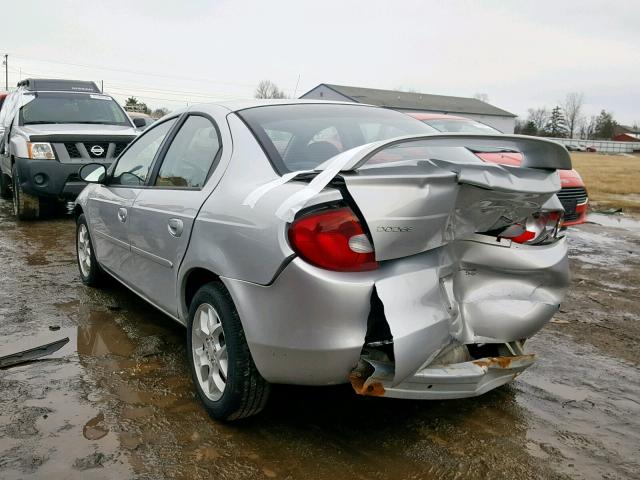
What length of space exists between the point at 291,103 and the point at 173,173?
848 millimetres

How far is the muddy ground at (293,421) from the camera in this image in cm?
266

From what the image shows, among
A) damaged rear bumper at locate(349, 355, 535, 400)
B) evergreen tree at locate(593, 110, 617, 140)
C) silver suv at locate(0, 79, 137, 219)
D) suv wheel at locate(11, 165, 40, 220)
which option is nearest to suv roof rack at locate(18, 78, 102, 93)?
silver suv at locate(0, 79, 137, 219)

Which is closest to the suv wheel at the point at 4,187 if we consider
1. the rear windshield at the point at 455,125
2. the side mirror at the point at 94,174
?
the side mirror at the point at 94,174

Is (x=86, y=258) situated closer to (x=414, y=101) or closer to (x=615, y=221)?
(x=615, y=221)

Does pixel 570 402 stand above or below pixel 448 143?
below

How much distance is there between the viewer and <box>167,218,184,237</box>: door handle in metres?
3.23

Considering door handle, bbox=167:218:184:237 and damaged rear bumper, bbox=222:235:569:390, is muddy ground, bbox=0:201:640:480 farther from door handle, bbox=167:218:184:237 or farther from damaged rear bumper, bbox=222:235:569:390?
door handle, bbox=167:218:184:237

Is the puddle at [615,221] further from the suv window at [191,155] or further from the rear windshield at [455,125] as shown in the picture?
the suv window at [191,155]

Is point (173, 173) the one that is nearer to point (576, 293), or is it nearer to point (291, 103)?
point (291, 103)

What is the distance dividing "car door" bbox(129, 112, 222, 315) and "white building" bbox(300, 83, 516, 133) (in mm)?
50977

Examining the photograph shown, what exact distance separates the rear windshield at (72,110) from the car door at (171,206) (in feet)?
22.3

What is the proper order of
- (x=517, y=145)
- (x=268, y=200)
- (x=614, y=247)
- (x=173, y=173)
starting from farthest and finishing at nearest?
(x=614, y=247), (x=173, y=173), (x=517, y=145), (x=268, y=200)

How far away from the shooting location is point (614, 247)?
8328 mm

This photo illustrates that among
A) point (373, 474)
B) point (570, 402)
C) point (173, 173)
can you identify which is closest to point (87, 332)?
point (173, 173)
